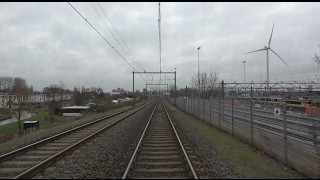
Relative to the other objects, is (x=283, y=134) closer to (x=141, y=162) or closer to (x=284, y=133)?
(x=284, y=133)

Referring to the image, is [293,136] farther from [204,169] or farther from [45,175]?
[45,175]

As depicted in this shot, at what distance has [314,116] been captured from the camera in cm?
821

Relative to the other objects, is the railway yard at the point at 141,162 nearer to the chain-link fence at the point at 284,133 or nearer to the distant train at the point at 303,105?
the chain-link fence at the point at 284,133

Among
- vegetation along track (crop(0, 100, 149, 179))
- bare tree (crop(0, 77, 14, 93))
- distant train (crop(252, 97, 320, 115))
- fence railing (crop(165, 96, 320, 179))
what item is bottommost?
vegetation along track (crop(0, 100, 149, 179))

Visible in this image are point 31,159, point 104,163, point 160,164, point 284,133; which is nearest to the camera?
point 160,164

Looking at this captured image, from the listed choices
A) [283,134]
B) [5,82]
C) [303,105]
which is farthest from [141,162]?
[5,82]

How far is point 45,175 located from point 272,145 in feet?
27.0

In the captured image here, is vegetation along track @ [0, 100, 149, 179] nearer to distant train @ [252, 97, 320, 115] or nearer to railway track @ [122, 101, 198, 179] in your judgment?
railway track @ [122, 101, 198, 179]

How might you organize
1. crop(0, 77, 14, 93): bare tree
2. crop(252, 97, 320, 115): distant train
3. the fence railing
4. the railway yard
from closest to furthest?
the railway yard < the fence railing < crop(252, 97, 320, 115): distant train < crop(0, 77, 14, 93): bare tree

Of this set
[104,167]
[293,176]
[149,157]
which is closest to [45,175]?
[104,167]

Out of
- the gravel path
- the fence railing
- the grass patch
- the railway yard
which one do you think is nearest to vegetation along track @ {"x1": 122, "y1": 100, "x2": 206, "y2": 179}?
the railway yard

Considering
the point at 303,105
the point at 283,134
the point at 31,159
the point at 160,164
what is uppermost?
the point at 303,105

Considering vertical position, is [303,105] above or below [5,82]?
below

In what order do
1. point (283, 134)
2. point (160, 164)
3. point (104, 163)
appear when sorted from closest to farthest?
point (160, 164) → point (104, 163) → point (283, 134)
